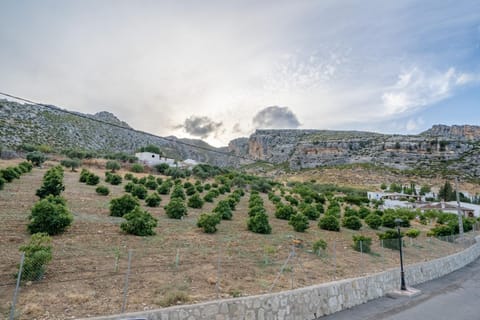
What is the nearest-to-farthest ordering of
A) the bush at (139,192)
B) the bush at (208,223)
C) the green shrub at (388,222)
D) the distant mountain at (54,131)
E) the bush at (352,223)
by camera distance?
the bush at (208,223)
the bush at (139,192)
the bush at (352,223)
the green shrub at (388,222)
the distant mountain at (54,131)

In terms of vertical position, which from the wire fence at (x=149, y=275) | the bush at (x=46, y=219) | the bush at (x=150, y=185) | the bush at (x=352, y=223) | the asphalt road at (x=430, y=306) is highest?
the bush at (x=150, y=185)

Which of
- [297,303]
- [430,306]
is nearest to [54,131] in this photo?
[297,303]

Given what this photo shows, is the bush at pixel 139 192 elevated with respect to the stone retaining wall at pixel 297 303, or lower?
elevated

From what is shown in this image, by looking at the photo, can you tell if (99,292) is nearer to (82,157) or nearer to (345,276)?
(345,276)

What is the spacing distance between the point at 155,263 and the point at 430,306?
37.3 feet

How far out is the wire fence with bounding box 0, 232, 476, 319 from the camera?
20.4 feet

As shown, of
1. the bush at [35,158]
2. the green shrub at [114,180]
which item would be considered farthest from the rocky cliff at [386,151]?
the bush at [35,158]

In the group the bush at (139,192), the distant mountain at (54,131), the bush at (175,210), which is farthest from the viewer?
the distant mountain at (54,131)

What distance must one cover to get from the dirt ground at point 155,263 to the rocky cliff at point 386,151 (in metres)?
85.4

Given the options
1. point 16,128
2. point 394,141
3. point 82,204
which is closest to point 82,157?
point 16,128

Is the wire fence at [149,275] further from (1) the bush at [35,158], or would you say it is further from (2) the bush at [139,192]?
(1) the bush at [35,158]

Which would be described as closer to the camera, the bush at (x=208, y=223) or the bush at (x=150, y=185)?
the bush at (x=208, y=223)

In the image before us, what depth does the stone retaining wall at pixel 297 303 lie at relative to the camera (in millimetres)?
6543

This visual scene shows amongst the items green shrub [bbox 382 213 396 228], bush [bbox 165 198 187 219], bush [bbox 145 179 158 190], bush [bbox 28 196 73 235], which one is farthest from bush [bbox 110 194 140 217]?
green shrub [bbox 382 213 396 228]
